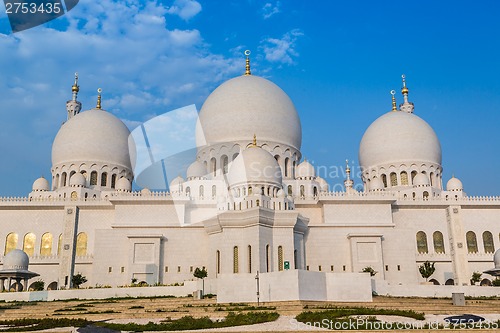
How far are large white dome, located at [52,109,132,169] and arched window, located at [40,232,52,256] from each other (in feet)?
22.6

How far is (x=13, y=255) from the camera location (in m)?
30.3

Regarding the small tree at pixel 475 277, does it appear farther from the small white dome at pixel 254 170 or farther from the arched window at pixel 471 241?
the small white dome at pixel 254 170

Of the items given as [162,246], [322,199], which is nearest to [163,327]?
[162,246]

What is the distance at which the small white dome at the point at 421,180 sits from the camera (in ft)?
128

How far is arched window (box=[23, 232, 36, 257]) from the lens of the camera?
116 ft

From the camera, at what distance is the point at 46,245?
3559cm

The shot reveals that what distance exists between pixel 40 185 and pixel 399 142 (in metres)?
28.6

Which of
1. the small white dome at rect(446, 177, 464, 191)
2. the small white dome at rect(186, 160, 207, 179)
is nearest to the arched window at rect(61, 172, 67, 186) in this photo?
the small white dome at rect(186, 160, 207, 179)

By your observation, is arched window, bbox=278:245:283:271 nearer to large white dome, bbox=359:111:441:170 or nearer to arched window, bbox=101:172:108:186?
large white dome, bbox=359:111:441:170

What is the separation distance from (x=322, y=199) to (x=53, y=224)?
62.1ft

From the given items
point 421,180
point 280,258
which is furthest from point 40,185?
point 421,180

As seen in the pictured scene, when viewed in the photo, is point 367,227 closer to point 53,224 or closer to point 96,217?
point 96,217

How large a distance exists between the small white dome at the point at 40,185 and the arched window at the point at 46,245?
15.7ft

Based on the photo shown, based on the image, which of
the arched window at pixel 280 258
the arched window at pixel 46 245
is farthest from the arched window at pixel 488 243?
the arched window at pixel 46 245
